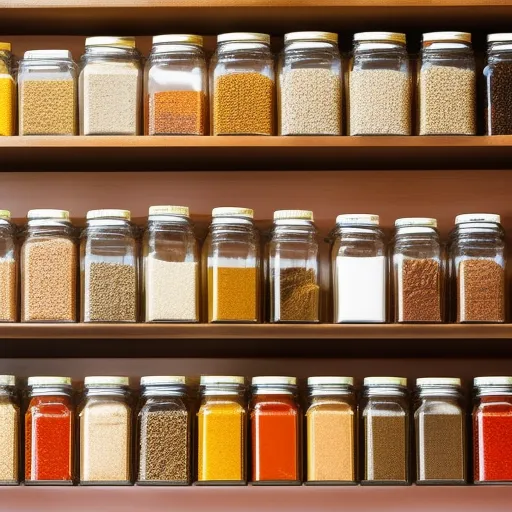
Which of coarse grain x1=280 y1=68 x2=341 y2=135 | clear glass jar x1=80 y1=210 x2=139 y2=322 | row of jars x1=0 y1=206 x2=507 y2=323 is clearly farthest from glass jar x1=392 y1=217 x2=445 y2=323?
clear glass jar x1=80 y1=210 x2=139 y2=322

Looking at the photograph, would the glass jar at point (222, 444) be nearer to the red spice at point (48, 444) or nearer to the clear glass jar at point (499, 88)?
the red spice at point (48, 444)

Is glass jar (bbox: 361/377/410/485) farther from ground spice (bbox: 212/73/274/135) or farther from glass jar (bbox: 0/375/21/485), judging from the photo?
glass jar (bbox: 0/375/21/485)

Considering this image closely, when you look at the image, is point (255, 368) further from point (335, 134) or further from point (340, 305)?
point (335, 134)

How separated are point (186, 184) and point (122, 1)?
42cm

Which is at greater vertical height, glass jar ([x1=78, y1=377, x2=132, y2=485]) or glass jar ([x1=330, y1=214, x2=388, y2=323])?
glass jar ([x1=330, y1=214, x2=388, y2=323])

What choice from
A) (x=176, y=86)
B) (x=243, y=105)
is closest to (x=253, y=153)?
(x=243, y=105)

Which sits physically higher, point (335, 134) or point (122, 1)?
point (122, 1)

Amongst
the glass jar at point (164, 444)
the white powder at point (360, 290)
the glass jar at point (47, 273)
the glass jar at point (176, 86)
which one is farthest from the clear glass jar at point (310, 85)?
the glass jar at point (164, 444)

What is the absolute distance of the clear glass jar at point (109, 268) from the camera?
1.71 m

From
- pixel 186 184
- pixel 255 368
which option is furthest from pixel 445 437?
pixel 186 184

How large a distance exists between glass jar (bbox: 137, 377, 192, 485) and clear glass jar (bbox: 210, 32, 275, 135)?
56cm

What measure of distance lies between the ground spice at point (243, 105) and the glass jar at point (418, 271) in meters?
0.35

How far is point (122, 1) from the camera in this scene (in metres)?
1.77

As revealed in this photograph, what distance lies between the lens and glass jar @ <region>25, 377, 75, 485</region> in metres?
1.70
